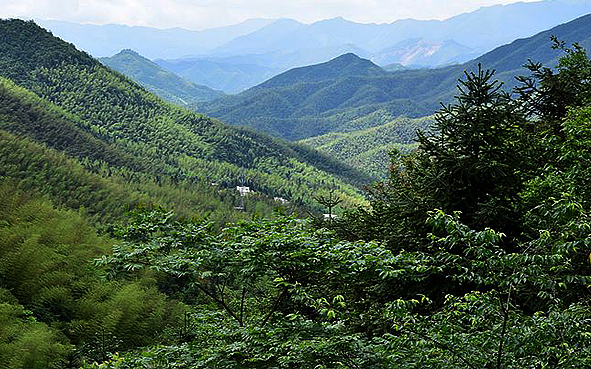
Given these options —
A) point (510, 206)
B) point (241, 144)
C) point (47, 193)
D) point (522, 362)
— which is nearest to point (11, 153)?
point (47, 193)

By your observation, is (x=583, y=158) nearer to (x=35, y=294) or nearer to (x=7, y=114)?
(x=35, y=294)

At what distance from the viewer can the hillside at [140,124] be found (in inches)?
3775

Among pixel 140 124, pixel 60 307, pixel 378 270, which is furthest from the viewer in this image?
pixel 140 124

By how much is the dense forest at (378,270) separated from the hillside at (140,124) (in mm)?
71707

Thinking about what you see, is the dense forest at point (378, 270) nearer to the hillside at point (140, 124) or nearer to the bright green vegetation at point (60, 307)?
the bright green vegetation at point (60, 307)

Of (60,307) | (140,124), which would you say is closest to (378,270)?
(60,307)

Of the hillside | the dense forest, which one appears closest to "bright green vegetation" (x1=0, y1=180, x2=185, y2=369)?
the dense forest

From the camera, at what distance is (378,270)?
5.68 m

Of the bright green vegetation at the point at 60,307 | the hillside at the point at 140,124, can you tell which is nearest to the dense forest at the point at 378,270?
the bright green vegetation at the point at 60,307

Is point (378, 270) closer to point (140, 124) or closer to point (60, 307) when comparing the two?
point (60, 307)

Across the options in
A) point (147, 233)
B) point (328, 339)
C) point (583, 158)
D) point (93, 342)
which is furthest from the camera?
point (93, 342)

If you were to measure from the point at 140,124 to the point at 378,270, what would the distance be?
353ft

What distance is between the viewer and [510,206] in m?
9.57

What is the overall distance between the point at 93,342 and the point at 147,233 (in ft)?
19.8
